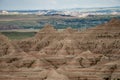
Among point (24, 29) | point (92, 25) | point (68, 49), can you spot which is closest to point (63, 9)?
point (24, 29)

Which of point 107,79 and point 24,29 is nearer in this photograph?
point 24,29

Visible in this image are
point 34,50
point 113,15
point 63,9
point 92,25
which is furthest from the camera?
point 34,50

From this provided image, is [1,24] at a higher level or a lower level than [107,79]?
higher

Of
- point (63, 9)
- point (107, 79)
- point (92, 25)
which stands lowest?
point (107, 79)

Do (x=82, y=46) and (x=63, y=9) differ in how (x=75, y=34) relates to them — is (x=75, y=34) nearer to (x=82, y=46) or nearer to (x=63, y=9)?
(x=82, y=46)

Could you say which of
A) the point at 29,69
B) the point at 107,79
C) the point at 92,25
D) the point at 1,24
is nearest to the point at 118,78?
the point at 107,79

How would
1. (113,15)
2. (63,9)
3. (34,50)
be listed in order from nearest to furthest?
1. (63,9)
2. (113,15)
3. (34,50)
